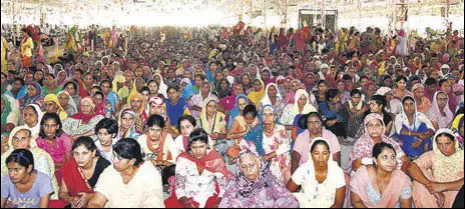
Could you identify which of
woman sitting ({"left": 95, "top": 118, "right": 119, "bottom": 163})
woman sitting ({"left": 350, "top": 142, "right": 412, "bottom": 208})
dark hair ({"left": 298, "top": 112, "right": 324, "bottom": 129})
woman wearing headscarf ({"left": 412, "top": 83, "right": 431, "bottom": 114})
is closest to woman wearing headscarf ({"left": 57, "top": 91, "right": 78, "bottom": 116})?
woman sitting ({"left": 95, "top": 118, "right": 119, "bottom": 163})

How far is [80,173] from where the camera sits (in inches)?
142

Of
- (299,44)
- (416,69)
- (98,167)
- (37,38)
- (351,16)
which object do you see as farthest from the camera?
(351,16)

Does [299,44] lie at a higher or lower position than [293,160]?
higher

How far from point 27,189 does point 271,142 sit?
1.86m

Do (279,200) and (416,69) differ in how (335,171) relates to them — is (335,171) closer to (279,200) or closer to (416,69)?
(279,200)

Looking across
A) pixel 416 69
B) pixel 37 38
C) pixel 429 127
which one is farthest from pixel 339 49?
pixel 429 127

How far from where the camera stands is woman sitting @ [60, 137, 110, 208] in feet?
11.6

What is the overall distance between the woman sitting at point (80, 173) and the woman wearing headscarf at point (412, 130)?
2650 mm

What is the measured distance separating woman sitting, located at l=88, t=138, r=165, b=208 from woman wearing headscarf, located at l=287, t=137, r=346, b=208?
862mm

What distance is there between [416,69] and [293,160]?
523 centimetres

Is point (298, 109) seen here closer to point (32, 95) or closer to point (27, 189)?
point (32, 95)

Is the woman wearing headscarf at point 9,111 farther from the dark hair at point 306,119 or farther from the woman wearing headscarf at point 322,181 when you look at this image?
the woman wearing headscarf at point 322,181

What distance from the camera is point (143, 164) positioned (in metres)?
3.43

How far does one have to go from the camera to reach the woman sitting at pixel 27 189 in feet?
11.0
